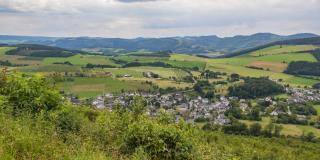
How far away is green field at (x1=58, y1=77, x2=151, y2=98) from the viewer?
335 ft

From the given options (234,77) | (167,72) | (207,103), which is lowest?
(207,103)

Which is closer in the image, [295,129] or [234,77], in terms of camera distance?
[295,129]

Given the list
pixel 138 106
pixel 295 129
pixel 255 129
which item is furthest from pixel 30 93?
pixel 295 129

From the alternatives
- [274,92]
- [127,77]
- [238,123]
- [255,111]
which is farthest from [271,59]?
[238,123]

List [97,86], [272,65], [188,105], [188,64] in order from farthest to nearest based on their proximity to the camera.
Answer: [188,64], [272,65], [97,86], [188,105]

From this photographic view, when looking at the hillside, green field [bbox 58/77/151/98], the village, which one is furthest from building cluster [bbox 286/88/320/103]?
the hillside

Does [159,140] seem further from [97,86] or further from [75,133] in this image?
[97,86]

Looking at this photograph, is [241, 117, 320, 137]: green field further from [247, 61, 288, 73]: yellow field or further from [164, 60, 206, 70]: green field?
[164, 60, 206, 70]: green field

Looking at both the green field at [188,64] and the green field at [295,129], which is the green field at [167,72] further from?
the green field at [295,129]

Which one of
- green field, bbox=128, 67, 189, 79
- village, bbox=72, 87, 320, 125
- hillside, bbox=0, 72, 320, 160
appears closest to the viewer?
hillside, bbox=0, 72, 320, 160

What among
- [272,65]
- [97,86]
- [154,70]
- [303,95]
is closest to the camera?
[97,86]

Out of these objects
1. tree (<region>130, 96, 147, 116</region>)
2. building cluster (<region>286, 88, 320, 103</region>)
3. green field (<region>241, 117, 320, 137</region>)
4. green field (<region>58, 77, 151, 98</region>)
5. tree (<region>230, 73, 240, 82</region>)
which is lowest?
green field (<region>241, 117, 320, 137</region>)

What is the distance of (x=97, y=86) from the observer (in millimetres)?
112000

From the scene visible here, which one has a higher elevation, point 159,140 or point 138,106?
point 138,106
